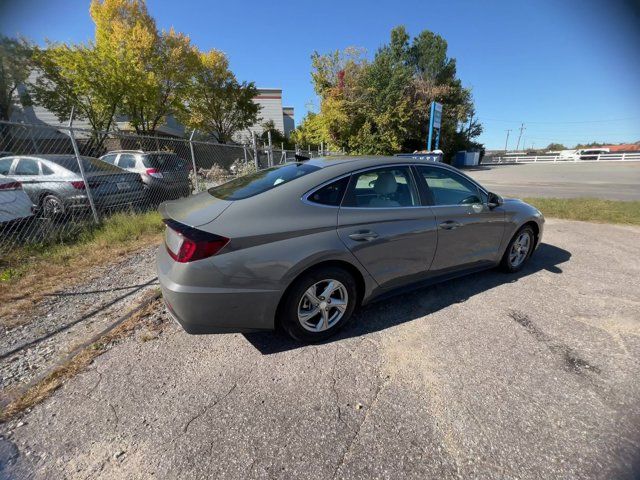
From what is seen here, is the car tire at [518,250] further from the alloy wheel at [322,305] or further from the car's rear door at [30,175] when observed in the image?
the car's rear door at [30,175]

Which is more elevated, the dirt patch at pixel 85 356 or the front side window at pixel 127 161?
the front side window at pixel 127 161

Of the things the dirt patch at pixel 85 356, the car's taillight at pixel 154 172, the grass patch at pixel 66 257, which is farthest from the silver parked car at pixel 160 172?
the dirt patch at pixel 85 356

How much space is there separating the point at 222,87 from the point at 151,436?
3132 centimetres

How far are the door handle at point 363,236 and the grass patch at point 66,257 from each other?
3299 mm

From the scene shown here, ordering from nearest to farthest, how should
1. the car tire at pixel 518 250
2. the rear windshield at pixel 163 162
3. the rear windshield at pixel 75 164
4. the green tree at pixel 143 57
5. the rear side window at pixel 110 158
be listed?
the car tire at pixel 518 250, the rear windshield at pixel 75 164, the rear windshield at pixel 163 162, the rear side window at pixel 110 158, the green tree at pixel 143 57

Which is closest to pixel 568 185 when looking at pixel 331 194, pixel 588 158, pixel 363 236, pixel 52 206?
pixel 363 236

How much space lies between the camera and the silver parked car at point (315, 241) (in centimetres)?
216

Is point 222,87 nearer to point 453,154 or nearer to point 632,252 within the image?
point 453,154

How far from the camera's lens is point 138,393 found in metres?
2.13

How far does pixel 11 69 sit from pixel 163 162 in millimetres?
16515

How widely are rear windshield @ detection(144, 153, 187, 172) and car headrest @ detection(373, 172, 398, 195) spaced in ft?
28.3

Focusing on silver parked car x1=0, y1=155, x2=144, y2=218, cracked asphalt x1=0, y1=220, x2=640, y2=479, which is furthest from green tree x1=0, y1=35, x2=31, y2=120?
cracked asphalt x1=0, y1=220, x2=640, y2=479

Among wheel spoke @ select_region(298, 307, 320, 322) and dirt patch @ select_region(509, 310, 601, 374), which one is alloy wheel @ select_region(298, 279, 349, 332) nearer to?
wheel spoke @ select_region(298, 307, 320, 322)

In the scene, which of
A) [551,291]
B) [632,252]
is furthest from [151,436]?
[632,252]
